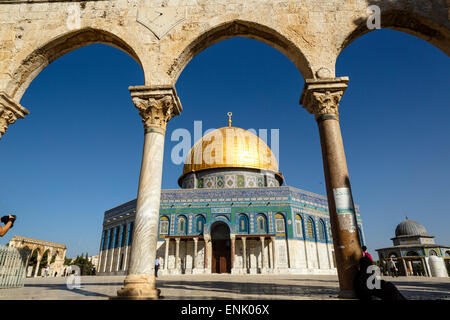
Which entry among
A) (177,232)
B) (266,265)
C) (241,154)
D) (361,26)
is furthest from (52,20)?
(241,154)

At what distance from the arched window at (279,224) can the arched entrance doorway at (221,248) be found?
3.40m

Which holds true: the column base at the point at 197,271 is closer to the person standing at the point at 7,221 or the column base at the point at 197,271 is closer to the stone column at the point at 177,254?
the stone column at the point at 177,254

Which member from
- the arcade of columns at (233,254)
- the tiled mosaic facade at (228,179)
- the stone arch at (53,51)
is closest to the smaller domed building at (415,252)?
the arcade of columns at (233,254)

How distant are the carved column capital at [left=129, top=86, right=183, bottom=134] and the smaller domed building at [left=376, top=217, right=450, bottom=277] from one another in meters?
19.0

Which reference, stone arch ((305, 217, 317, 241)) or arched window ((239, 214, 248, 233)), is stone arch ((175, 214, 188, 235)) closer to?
arched window ((239, 214, 248, 233))

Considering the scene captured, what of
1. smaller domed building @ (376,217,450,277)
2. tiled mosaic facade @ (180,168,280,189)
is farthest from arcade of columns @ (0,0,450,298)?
tiled mosaic facade @ (180,168,280,189)

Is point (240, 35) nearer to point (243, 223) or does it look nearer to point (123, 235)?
point (243, 223)

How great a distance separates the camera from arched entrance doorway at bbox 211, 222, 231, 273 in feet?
62.2

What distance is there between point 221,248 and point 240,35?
16.3 m

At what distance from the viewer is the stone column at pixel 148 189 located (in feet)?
13.0

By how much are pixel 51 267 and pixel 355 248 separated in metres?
35.3

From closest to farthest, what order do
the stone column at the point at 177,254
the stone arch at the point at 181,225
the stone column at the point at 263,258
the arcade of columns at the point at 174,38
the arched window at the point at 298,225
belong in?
the arcade of columns at the point at 174,38 < the stone column at the point at 263,258 < the stone column at the point at 177,254 < the stone arch at the point at 181,225 < the arched window at the point at 298,225

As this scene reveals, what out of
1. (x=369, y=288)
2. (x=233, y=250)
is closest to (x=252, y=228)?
(x=233, y=250)

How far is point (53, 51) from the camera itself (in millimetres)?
5957
